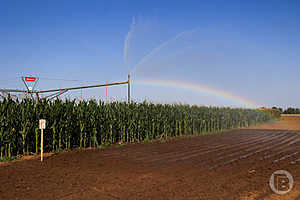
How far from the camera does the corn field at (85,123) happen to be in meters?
11.9

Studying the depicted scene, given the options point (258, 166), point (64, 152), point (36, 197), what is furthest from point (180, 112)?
point (36, 197)

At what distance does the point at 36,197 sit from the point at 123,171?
3.31m

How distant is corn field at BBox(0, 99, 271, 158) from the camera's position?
1192cm
